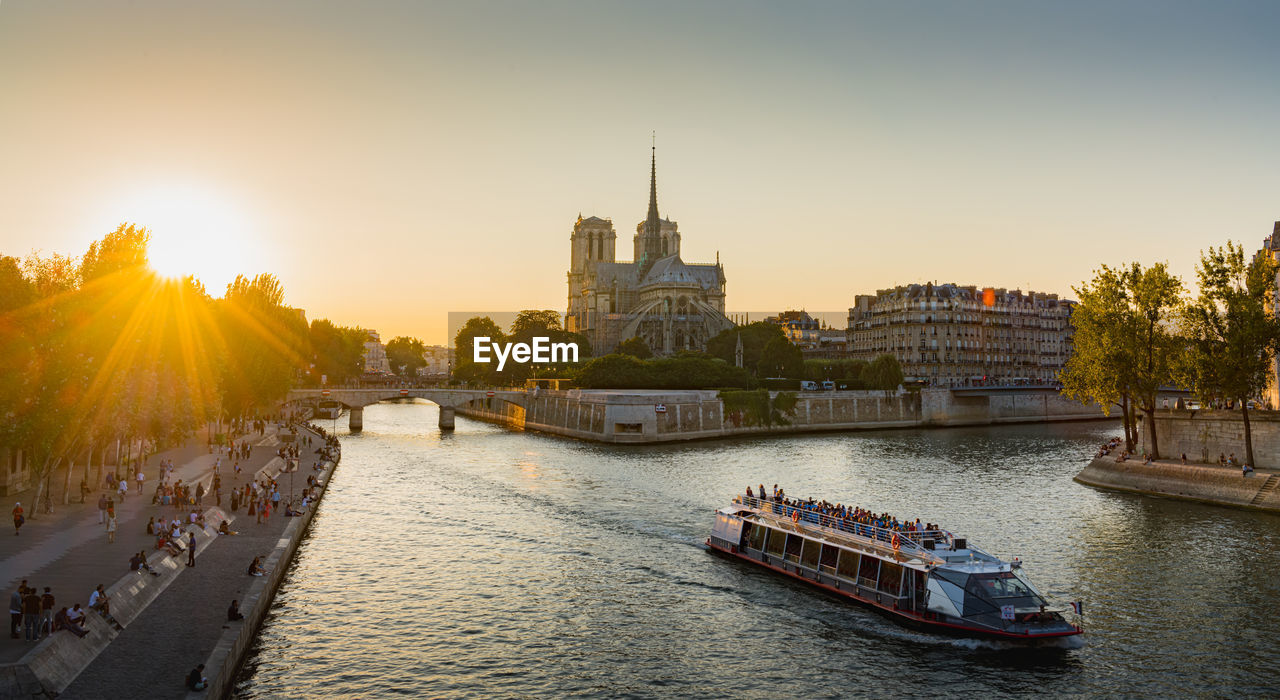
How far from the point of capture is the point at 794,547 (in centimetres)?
3491

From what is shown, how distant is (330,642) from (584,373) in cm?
8823

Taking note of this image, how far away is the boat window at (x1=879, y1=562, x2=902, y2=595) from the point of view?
29.4 metres

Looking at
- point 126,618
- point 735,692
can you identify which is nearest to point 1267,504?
point 735,692

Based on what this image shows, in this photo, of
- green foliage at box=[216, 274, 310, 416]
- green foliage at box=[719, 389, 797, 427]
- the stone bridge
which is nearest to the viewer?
green foliage at box=[216, 274, 310, 416]

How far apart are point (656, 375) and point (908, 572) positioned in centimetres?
8317

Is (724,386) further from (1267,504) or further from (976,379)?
(1267,504)

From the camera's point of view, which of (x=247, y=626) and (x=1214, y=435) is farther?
(x=1214, y=435)

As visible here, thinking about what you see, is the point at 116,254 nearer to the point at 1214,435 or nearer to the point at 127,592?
the point at 127,592

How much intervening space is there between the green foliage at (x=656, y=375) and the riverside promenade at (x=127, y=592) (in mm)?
69763

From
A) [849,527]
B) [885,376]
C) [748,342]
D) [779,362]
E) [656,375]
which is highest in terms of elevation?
[748,342]

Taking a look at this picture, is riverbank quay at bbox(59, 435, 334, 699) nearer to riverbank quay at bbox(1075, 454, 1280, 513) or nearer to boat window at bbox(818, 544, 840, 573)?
boat window at bbox(818, 544, 840, 573)

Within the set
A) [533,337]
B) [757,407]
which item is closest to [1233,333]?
[757,407]

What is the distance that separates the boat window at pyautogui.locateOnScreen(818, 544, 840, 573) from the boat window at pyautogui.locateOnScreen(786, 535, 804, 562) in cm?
148

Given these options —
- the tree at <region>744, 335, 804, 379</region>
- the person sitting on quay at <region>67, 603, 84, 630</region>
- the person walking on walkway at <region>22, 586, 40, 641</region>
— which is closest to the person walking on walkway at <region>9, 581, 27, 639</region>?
the person walking on walkway at <region>22, 586, 40, 641</region>
